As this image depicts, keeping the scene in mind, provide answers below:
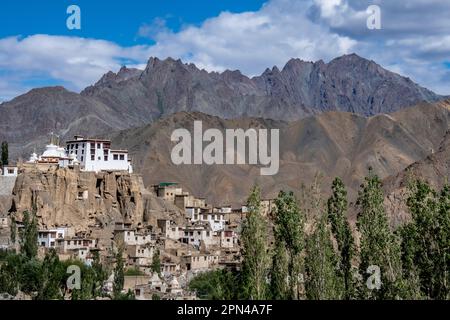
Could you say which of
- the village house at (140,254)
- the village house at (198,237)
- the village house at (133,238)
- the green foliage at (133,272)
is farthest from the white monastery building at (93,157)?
the green foliage at (133,272)

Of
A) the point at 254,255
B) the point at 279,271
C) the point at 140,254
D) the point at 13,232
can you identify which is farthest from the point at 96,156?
the point at 254,255

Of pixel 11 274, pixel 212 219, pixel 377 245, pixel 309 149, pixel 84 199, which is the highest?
pixel 309 149

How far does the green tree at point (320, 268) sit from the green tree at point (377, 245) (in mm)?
1121

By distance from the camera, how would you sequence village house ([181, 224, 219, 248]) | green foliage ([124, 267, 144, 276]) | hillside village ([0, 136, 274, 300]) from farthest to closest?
village house ([181, 224, 219, 248]), hillside village ([0, 136, 274, 300]), green foliage ([124, 267, 144, 276])

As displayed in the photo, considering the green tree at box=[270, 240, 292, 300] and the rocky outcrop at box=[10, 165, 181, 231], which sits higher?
the rocky outcrop at box=[10, 165, 181, 231]

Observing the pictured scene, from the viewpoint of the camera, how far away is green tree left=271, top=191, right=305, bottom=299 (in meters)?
26.0

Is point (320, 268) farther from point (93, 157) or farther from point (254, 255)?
point (93, 157)

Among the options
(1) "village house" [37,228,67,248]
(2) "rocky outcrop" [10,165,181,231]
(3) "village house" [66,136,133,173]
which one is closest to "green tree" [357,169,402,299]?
(1) "village house" [37,228,67,248]

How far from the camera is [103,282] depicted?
147ft

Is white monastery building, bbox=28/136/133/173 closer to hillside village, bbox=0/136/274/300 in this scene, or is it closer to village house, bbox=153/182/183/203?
hillside village, bbox=0/136/274/300

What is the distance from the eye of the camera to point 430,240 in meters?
23.7

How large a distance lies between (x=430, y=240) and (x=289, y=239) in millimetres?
4922

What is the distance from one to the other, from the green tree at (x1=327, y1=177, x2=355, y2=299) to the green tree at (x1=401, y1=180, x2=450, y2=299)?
12.9ft
